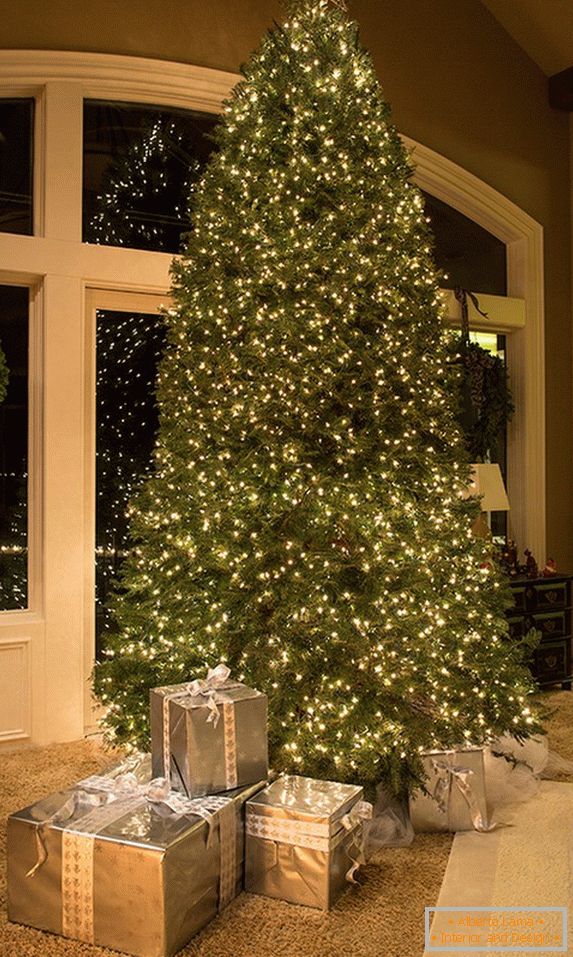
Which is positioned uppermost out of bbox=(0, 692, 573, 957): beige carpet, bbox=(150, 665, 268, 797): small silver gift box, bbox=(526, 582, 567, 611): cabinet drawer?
bbox=(526, 582, 567, 611): cabinet drawer

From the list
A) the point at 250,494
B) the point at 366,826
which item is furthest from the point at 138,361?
the point at 366,826

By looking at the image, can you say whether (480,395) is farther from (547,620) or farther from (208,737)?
(208,737)

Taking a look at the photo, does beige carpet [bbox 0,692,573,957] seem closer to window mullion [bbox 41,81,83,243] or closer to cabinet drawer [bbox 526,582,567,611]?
cabinet drawer [bbox 526,582,567,611]

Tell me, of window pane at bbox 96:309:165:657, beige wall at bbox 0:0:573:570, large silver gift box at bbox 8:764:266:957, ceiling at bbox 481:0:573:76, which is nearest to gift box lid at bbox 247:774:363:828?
large silver gift box at bbox 8:764:266:957

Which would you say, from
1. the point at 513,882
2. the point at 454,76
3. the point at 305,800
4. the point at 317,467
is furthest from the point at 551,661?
the point at 454,76

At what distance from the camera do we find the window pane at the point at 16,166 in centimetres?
406

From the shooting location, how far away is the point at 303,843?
7.79ft

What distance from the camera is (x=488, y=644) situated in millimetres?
3150

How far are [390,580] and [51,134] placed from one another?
9.10 feet

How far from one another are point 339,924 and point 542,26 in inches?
205

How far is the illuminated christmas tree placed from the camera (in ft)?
9.20

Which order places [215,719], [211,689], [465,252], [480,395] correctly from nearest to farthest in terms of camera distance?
1. [215,719]
2. [211,689]
3. [480,395]
4. [465,252]

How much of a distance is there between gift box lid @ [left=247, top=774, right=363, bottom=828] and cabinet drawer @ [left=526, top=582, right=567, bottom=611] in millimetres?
2413

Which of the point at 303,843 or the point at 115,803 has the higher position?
the point at 115,803
